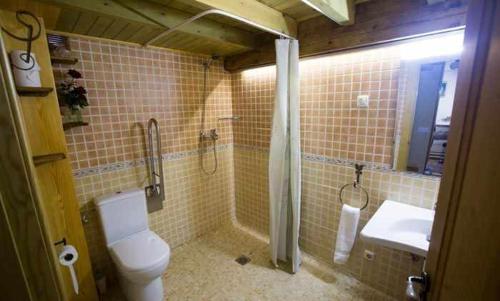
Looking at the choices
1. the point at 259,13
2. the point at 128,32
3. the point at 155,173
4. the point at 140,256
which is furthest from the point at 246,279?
the point at 128,32

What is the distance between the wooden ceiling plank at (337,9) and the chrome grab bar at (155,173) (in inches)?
62.8

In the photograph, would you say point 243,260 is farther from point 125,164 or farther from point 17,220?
point 17,220

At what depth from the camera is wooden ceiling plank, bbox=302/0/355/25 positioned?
1.26 meters

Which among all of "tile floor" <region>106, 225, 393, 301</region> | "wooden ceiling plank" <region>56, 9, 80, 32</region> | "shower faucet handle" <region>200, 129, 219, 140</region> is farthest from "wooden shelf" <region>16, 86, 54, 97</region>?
"tile floor" <region>106, 225, 393, 301</region>

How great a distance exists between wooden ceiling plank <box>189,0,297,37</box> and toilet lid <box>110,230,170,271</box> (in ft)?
5.79

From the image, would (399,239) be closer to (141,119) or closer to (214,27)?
(214,27)

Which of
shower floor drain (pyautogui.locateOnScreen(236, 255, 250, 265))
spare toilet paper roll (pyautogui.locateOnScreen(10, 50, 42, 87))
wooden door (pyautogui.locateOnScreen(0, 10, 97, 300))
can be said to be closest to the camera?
spare toilet paper roll (pyautogui.locateOnScreen(10, 50, 42, 87))

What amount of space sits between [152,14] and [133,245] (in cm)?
176

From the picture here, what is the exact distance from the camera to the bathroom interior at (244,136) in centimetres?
136

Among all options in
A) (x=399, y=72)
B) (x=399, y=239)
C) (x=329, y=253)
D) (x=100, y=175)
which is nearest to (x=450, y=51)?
(x=399, y=72)

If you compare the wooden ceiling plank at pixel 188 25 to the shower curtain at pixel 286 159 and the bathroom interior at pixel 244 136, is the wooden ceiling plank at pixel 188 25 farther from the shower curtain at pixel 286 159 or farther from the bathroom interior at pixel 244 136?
the shower curtain at pixel 286 159

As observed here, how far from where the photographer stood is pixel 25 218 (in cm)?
44

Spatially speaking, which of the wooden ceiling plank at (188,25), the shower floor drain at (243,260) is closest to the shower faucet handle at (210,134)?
the wooden ceiling plank at (188,25)

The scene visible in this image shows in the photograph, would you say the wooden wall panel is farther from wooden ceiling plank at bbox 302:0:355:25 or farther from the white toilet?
the white toilet
